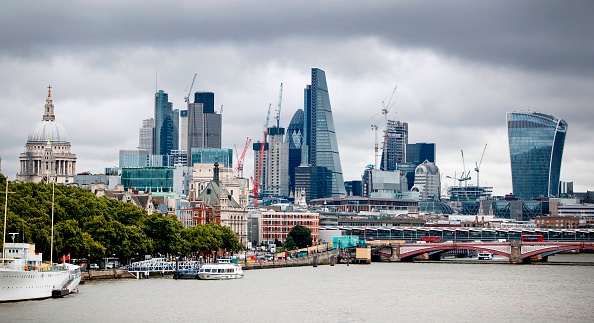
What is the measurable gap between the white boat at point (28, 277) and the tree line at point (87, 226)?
6.28 meters

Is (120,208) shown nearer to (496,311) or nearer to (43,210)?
(43,210)

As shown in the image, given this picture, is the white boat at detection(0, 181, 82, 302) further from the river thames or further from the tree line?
the tree line

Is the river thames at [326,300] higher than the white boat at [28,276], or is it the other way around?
the white boat at [28,276]

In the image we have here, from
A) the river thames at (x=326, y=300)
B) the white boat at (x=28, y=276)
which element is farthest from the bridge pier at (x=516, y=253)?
the white boat at (x=28, y=276)

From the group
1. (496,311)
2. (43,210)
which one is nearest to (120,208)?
(43,210)

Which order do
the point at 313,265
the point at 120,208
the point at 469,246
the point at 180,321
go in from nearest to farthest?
1. the point at 180,321
2. the point at 120,208
3. the point at 313,265
4. the point at 469,246

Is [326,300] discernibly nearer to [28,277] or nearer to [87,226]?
[28,277]

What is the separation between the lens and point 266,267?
16975 cm

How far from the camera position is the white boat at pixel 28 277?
309ft

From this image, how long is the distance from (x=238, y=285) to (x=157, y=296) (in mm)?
20848

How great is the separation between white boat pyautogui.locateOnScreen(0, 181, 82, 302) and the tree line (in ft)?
19.8

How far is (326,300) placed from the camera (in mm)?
107875

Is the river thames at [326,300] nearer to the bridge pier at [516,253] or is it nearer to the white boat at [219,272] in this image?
the white boat at [219,272]

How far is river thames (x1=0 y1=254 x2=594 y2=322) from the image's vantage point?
91.8m
